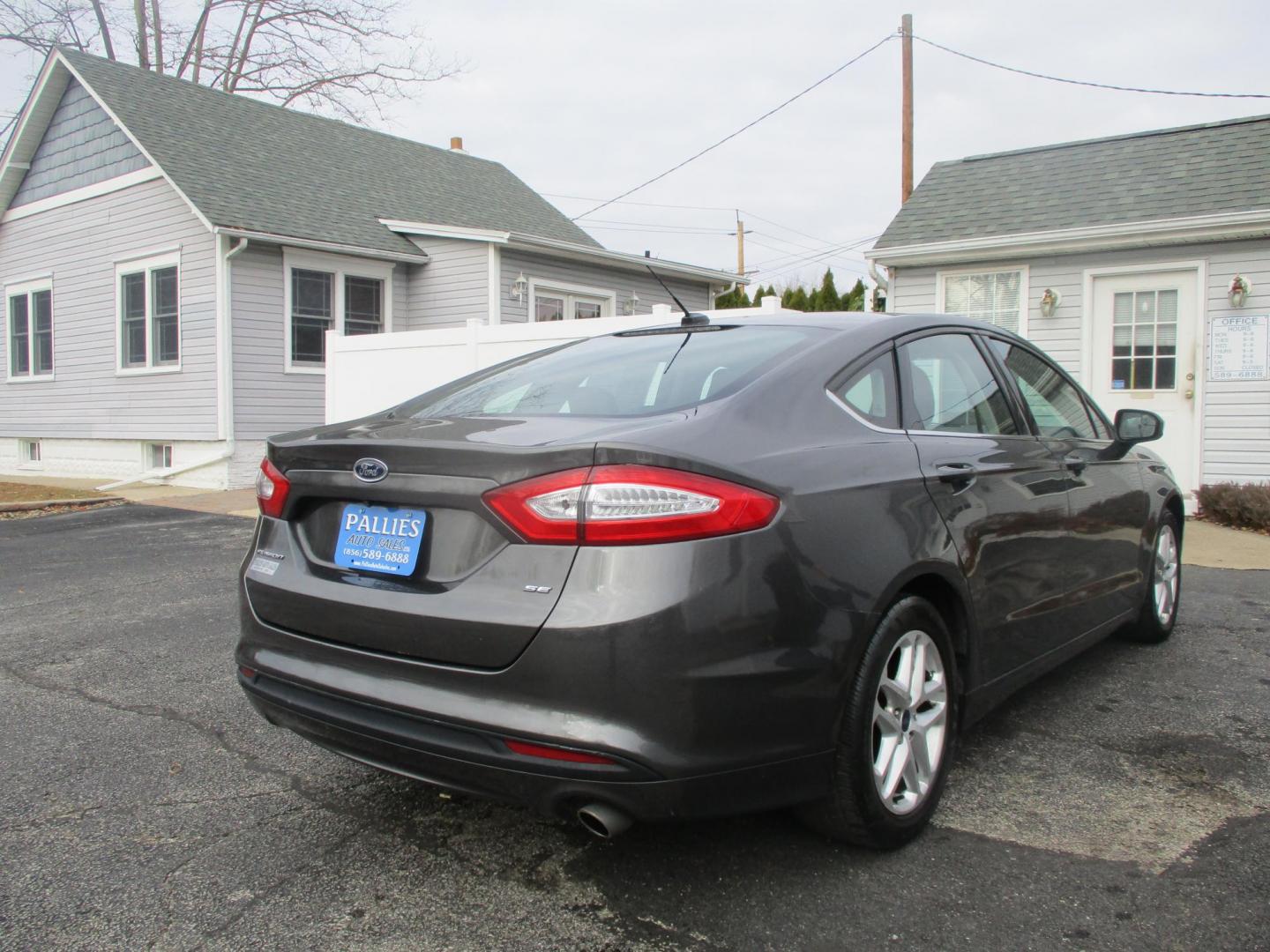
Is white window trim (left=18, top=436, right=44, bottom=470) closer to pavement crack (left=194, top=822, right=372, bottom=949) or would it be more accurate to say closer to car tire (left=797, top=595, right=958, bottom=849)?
pavement crack (left=194, top=822, right=372, bottom=949)

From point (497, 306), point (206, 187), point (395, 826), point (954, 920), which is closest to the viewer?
point (954, 920)

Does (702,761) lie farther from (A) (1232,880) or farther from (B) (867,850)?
(A) (1232,880)

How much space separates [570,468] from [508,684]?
50 centimetres

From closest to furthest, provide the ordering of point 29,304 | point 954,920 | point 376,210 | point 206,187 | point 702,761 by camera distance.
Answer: point 702,761, point 954,920, point 206,187, point 376,210, point 29,304

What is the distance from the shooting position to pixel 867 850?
8.86 feet

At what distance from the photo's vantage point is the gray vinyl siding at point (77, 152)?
48.4ft

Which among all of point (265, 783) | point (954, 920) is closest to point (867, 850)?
point (954, 920)

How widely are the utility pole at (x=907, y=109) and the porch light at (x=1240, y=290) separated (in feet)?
26.3

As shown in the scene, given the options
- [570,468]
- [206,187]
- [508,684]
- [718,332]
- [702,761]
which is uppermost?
[206,187]

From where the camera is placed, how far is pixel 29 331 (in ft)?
54.7

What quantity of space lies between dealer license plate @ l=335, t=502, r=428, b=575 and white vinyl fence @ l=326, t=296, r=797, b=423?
21.1ft

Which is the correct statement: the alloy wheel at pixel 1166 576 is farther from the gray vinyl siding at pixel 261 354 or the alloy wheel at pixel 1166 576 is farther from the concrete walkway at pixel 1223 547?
the gray vinyl siding at pixel 261 354

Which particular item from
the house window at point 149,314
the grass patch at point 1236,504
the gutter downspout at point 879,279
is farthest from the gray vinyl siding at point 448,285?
the grass patch at point 1236,504

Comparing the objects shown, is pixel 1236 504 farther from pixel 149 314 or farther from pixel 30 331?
pixel 30 331
